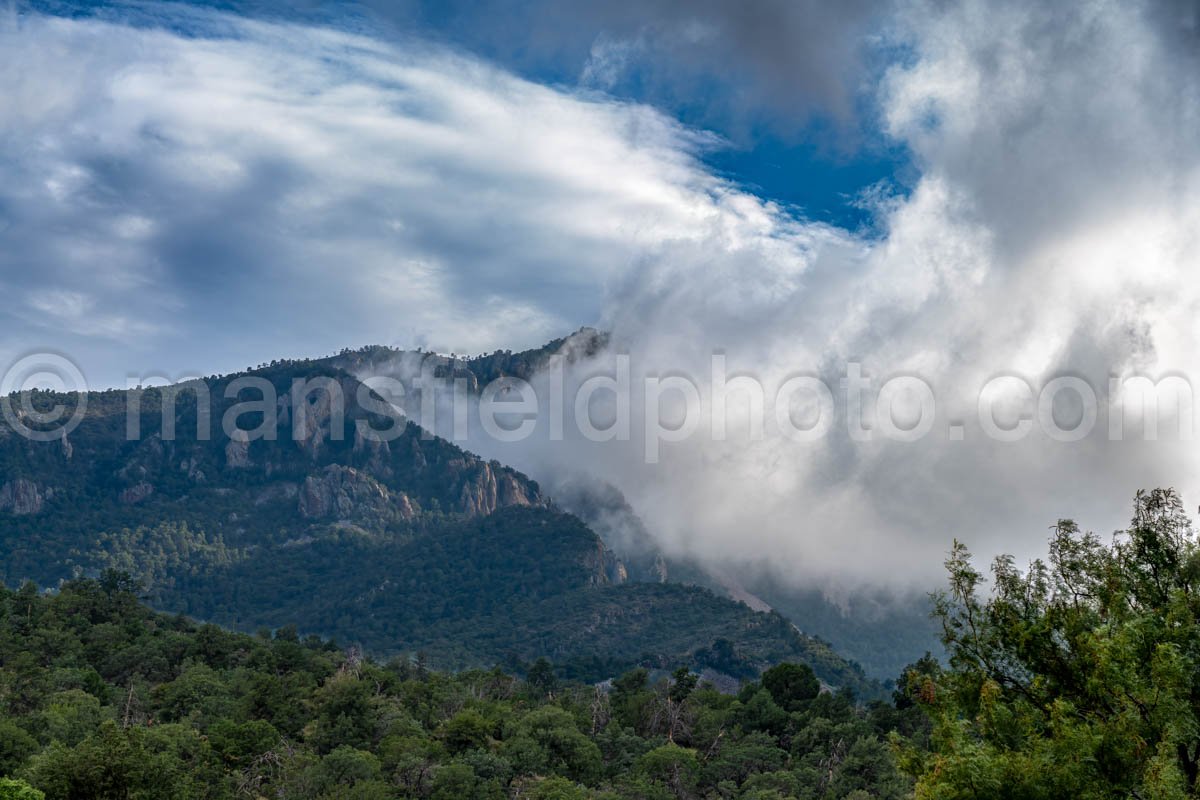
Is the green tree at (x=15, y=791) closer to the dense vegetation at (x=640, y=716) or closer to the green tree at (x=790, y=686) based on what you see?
the dense vegetation at (x=640, y=716)

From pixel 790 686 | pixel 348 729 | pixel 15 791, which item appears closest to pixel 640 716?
pixel 790 686

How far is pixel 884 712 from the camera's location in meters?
111

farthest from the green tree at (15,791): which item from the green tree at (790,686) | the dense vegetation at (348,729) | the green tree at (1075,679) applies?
the green tree at (790,686)

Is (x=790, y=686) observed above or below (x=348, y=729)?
above

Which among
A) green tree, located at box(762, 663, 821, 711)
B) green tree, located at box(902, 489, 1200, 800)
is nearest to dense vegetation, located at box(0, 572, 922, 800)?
green tree, located at box(762, 663, 821, 711)

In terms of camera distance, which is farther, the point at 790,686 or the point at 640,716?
the point at 790,686

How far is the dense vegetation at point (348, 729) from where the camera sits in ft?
229

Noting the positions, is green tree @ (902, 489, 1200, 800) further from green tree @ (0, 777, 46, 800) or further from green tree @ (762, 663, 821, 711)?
green tree @ (762, 663, 821, 711)

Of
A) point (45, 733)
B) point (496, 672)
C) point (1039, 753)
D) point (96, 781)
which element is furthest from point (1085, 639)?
point (496, 672)

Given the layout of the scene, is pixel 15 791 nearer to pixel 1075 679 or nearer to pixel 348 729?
pixel 1075 679

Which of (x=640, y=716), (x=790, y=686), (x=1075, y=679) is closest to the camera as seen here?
(x=1075, y=679)

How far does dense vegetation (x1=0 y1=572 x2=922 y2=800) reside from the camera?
229ft

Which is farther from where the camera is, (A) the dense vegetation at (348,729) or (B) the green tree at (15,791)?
(A) the dense vegetation at (348,729)

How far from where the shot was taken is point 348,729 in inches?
3637
